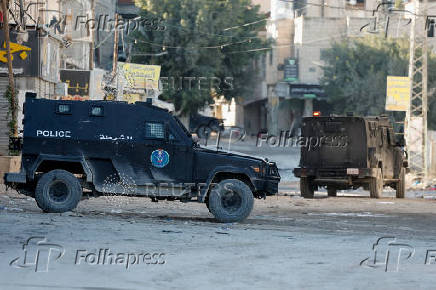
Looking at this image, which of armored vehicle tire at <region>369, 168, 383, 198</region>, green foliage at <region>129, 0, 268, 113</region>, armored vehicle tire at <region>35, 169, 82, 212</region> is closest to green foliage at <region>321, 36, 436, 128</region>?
green foliage at <region>129, 0, 268, 113</region>

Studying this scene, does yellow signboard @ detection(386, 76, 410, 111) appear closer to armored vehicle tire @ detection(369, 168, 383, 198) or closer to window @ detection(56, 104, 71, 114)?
armored vehicle tire @ detection(369, 168, 383, 198)

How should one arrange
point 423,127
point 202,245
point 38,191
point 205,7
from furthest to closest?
point 205,7 < point 423,127 < point 38,191 < point 202,245

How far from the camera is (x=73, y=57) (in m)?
52.2

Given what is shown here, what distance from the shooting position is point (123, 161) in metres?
17.4

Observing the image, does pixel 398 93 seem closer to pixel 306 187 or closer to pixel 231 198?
pixel 306 187

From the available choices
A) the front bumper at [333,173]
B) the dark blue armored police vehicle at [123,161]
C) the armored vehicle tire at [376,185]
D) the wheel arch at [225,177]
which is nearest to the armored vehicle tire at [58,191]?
the dark blue armored police vehicle at [123,161]

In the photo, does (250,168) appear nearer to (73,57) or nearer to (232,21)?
(73,57)

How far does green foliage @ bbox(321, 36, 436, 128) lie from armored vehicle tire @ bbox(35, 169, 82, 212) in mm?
54878

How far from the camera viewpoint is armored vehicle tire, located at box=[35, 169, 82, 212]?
56.2ft

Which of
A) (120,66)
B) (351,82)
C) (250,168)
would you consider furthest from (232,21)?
(250,168)

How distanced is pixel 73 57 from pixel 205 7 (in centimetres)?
1595

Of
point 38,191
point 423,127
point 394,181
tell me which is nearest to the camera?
point 38,191

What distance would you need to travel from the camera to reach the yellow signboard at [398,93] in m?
35.9

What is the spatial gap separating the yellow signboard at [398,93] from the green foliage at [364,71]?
1335 inches
